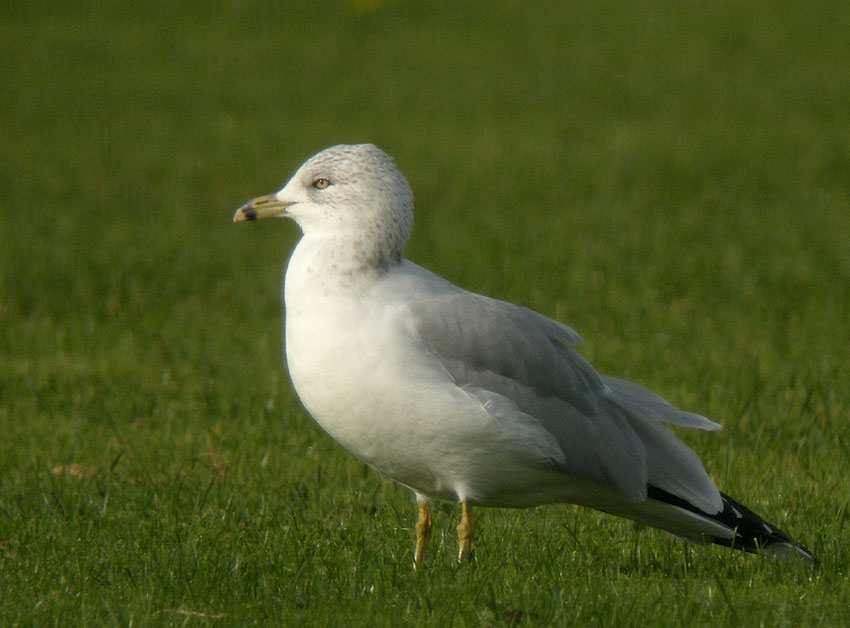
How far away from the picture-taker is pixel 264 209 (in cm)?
515

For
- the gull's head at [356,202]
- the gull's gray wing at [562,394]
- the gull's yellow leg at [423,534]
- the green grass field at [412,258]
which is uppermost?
the gull's head at [356,202]

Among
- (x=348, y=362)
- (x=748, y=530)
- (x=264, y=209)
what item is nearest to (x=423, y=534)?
(x=348, y=362)

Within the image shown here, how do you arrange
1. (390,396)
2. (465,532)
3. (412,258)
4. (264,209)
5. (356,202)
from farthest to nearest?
(412,258), (264,209), (356,202), (465,532), (390,396)

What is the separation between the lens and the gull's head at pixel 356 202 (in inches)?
189

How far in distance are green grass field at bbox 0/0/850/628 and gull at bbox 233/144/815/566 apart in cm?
24

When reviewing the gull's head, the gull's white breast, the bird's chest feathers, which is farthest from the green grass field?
the gull's head

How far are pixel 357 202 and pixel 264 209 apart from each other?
482 millimetres

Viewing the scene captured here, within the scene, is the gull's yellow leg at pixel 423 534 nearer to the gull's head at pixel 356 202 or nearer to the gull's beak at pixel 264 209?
the gull's head at pixel 356 202

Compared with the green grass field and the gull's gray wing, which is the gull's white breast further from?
the green grass field

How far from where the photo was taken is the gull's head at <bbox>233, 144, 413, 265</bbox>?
4.79 meters

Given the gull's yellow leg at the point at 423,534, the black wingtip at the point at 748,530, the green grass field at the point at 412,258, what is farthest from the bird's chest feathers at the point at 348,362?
the black wingtip at the point at 748,530

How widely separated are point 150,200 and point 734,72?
8.78 meters

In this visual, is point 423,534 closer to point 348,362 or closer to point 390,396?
point 390,396

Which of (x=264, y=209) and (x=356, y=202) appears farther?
(x=264, y=209)
